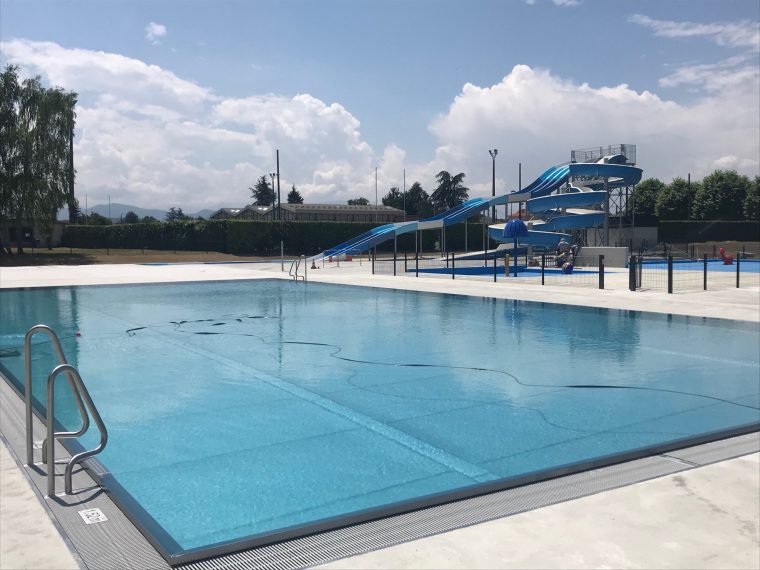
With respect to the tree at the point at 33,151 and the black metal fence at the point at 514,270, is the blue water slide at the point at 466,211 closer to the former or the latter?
the black metal fence at the point at 514,270

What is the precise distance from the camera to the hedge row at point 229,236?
176 feet

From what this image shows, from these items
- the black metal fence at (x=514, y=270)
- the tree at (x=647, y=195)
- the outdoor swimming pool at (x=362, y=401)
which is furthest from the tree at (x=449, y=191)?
the outdoor swimming pool at (x=362, y=401)

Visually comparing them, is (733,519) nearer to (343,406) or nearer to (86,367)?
(343,406)

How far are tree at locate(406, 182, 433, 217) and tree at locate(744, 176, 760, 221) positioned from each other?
156 feet

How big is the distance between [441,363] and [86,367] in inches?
205

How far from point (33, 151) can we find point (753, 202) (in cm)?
7217

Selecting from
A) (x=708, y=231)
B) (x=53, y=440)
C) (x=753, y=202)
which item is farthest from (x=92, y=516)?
(x=753, y=202)

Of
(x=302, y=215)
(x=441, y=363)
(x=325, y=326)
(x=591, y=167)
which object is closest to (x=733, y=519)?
(x=441, y=363)

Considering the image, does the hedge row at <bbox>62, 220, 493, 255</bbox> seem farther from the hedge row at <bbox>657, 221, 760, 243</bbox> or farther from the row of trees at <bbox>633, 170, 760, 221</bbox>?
the row of trees at <bbox>633, 170, 760, 221</bbox>

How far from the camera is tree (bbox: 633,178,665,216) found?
278ft

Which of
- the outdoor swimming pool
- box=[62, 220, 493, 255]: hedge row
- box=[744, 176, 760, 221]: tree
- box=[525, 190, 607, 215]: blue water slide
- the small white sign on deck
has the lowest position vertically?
the outdoor swimming pool

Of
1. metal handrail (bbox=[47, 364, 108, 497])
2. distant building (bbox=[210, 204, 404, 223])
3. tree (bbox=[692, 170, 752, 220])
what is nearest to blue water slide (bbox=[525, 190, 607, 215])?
metal handrail (bbox=[47, 364, 108, 497])

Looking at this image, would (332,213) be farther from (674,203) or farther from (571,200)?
(571,200)

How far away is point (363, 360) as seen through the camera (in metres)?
10.1
